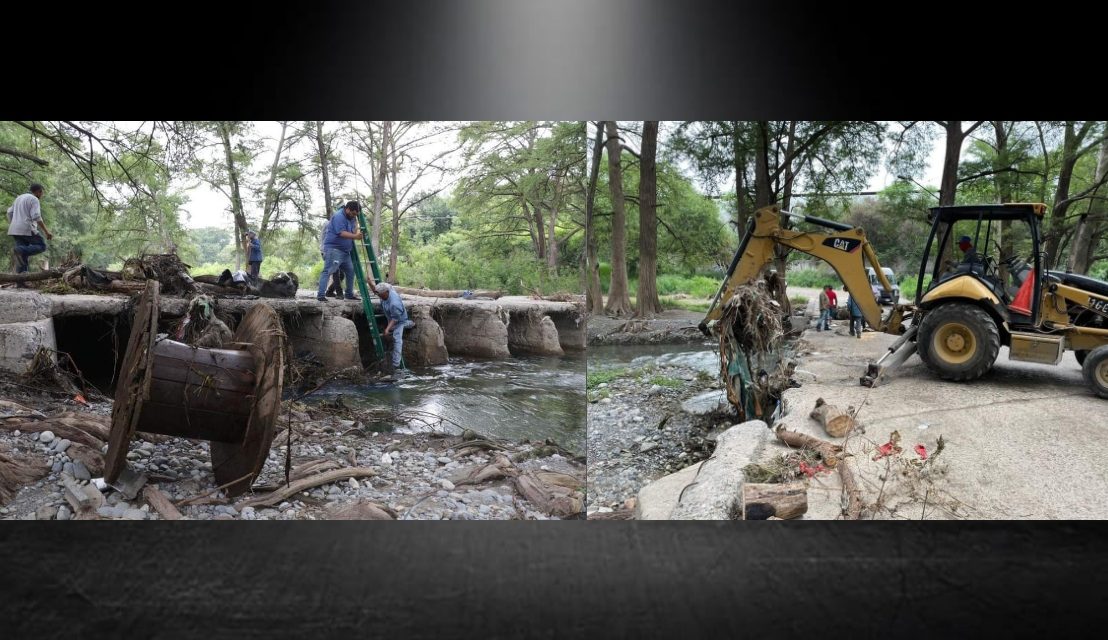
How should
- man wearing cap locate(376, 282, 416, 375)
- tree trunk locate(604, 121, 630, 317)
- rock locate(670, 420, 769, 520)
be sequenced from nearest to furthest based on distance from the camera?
rock locate(670, 420, 769, 520), tree trunk locate(604, 121, 630, 317), man wearing cap locate(376, 282, 416, 375)

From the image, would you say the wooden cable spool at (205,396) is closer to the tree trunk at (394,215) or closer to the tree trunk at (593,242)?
the tree trunk at (394,215)

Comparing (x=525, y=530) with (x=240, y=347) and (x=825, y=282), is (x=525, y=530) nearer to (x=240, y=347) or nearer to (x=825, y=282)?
(x=240, y=347)

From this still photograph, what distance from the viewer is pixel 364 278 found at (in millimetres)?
4863

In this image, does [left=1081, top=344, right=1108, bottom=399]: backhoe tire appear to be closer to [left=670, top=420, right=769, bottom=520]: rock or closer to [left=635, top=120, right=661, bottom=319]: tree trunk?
[left=670, top=420, right=769, bottom=520]: rock

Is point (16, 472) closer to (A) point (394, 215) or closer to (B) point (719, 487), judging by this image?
(A) point (394, 215)

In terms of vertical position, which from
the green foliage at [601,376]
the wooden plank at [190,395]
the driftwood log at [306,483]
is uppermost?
the green foliage at [601,376]

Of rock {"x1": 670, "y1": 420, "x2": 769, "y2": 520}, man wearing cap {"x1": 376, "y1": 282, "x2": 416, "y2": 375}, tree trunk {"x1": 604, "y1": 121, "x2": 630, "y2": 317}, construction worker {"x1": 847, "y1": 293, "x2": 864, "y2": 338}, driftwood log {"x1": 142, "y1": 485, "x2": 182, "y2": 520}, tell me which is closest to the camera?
driftwood log {"x1": 142, "y1": 485, "x2": 182, "y2": 520}

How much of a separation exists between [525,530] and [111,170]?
114 inches

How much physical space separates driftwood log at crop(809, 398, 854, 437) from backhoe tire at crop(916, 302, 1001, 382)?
0.60 metres

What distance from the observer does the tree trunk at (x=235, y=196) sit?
4707 mm

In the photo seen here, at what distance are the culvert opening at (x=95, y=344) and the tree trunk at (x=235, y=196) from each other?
69 centimetres

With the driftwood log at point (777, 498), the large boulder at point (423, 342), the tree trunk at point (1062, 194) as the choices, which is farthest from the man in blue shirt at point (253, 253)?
the tree trunk at point (1062, 194)

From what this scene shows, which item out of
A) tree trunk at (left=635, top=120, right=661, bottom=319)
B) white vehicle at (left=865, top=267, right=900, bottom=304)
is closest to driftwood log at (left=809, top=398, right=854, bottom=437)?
white vehicle at (left=865, top=267, right=900, bottom=304)

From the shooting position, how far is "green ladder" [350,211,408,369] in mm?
4832
